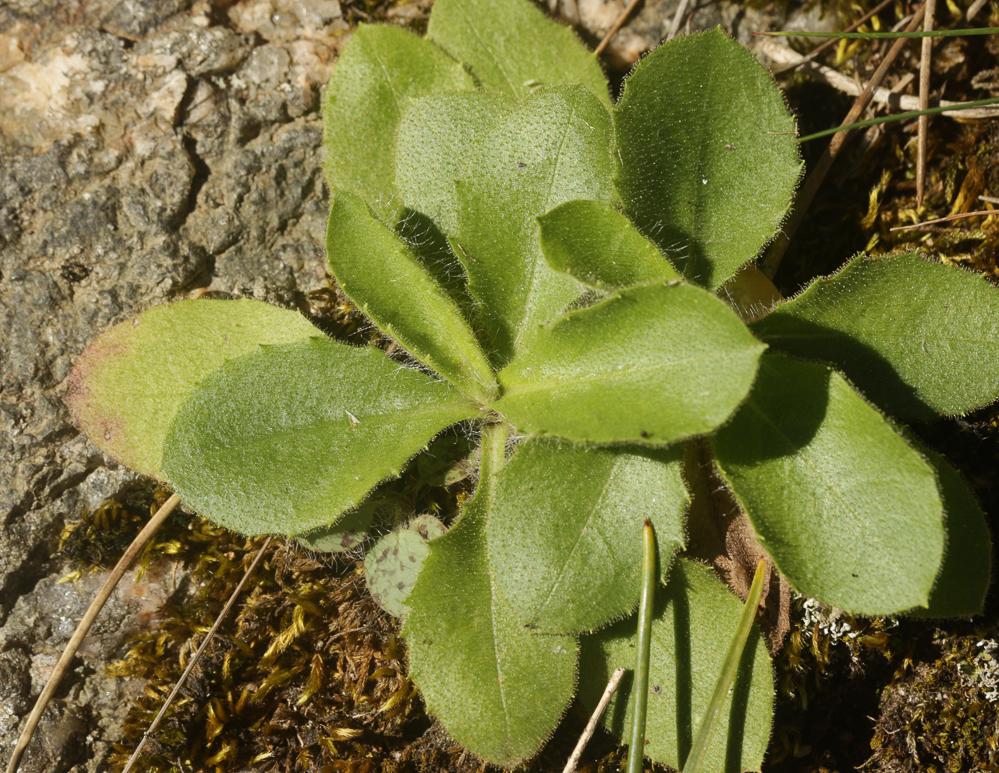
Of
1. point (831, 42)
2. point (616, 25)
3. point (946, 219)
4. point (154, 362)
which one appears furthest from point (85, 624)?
point (831, 42)

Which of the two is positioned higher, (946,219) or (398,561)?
(946,219)

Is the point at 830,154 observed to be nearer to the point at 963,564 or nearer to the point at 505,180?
Result: the point at 505,180

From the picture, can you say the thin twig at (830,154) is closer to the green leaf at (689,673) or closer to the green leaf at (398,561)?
the green leaf at (689,673)

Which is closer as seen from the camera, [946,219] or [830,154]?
[946,219]

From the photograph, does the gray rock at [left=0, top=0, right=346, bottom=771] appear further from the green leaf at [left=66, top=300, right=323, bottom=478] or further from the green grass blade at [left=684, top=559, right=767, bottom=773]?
the green grass blade at [left=684, top=559, right=767, bottom=773]

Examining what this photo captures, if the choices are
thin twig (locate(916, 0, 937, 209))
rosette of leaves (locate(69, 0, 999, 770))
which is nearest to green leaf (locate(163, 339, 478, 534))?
rosette of leaves (locate(69, 0, 999, 770))

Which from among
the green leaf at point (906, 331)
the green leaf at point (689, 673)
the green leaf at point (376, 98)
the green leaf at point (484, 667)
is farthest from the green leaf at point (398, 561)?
the green leaf at point (906, 331)
